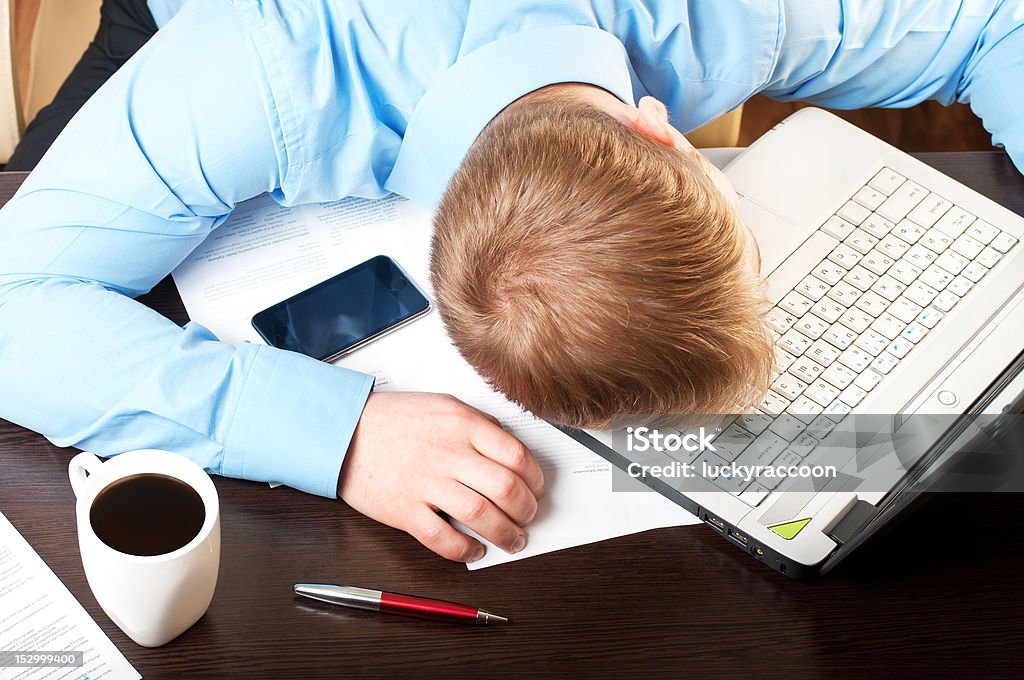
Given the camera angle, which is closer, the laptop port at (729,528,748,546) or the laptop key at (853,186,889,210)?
the laptop port at (729,528,748,546)

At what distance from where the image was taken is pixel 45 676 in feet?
1.94

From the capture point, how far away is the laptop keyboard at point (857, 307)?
0.71 metres

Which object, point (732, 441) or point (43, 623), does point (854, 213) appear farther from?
point (43, 623)

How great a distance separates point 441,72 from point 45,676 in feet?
1.87

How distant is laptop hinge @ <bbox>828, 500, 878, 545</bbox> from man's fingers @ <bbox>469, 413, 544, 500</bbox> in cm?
22

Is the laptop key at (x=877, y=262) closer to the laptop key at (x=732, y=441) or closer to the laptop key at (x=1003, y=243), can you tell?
the laptop key at (x=1003, y=243)

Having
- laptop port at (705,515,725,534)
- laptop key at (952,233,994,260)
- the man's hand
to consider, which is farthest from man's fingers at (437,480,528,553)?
laptop key at (952,233,994,260)

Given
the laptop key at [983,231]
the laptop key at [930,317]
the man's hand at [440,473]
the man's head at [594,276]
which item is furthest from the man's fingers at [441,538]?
the laptop key at [983,231]

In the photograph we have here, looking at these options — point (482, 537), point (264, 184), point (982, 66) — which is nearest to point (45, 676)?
point (482, 537)

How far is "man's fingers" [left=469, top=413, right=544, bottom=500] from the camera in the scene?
696 millimetres

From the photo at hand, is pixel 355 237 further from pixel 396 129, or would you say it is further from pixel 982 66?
pixel 982 66

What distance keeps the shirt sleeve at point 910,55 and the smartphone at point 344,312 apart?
49 centimetres

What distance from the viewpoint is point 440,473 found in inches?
27.6

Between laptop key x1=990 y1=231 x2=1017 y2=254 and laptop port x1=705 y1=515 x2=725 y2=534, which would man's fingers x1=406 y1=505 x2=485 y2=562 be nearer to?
laptop port x1=705 y1=515 x2=725 y2=534
